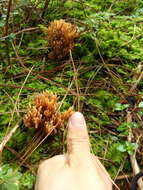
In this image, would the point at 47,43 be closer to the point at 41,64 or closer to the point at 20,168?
the point at 41,64

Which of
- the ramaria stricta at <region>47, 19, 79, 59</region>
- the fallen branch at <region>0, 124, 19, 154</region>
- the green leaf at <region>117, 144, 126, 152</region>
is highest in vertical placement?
the ramaria stricta at <region>47, 19, 79, 59</region>

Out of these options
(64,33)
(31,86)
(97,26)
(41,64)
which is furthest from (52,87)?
(97,26)

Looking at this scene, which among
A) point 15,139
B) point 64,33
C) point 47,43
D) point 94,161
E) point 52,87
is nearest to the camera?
point 94,161

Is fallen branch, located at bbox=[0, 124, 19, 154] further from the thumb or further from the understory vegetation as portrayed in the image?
the thumb

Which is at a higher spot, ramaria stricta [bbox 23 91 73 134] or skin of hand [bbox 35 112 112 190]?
ramaria stricta [bbox 23 91 73 134]

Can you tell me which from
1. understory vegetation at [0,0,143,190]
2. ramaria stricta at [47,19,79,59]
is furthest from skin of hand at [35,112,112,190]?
ramaria stricta at [47,19,79,59]

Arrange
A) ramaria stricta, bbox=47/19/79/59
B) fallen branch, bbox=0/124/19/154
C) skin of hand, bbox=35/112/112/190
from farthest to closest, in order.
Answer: ramaria stricta, bbox=47/19/79/59, fallen branch, bbox=0/124/19/154, skin of hand, bbox=35/112/112/190

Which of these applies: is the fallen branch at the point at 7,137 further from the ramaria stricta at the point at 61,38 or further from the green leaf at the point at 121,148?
the ramaria stricta at the point at 61,38
